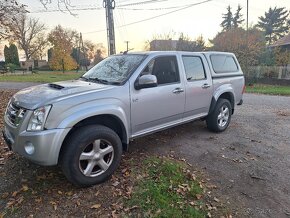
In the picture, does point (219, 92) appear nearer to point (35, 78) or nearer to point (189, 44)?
point (35, 78)

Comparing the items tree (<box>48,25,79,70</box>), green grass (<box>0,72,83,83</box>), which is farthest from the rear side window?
tree (<box>48,25,79,70</box>)

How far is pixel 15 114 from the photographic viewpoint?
311cm

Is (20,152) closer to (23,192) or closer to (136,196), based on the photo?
(23,192)

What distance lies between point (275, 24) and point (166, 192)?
56.6 m

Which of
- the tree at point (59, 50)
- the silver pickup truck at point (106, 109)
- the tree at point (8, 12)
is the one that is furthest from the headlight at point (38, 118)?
the tree at point (59, 50)

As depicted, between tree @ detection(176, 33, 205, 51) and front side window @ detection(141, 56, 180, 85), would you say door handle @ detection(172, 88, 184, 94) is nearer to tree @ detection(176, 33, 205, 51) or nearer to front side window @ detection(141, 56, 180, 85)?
front side window @ detection(141, 56, 180, 85)

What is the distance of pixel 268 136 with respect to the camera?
5625mm

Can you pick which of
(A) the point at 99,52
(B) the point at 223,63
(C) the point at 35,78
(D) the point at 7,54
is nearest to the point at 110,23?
(B) the point at 223,63

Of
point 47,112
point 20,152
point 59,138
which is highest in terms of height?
point 47,112

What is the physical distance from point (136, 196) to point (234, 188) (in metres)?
1.40

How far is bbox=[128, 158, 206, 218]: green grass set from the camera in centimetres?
282

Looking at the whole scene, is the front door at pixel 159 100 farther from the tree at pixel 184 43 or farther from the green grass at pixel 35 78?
the tree at pixel 184 43

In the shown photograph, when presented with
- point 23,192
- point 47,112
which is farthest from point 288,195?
point 23,192

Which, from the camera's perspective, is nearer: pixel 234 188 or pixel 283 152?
pixel 234 188
